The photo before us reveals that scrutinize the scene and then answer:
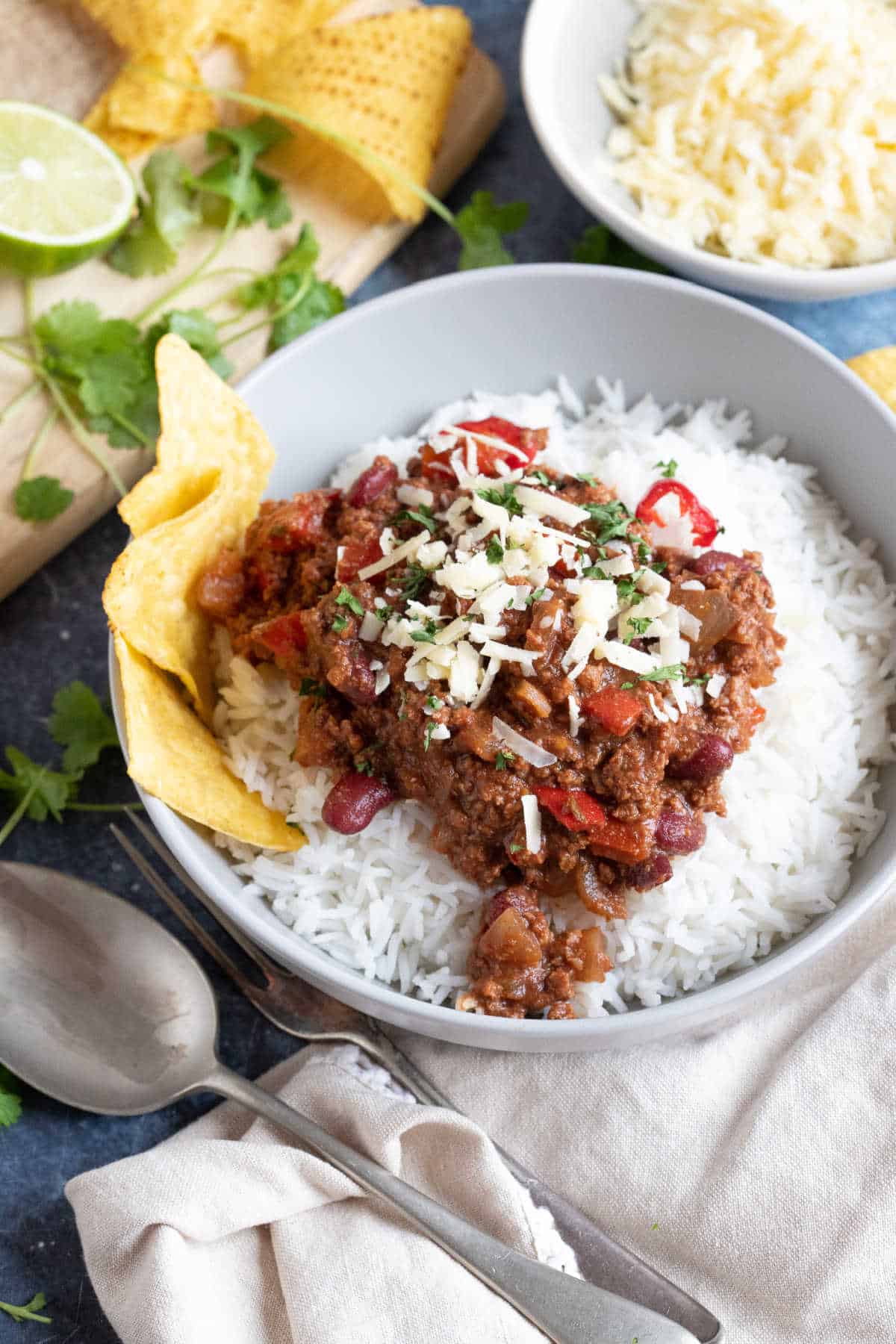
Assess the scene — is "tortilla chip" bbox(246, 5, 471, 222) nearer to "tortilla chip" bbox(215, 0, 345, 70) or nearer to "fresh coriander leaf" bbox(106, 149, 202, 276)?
"tortilla chip" bbox(215, 0, 345, 70)

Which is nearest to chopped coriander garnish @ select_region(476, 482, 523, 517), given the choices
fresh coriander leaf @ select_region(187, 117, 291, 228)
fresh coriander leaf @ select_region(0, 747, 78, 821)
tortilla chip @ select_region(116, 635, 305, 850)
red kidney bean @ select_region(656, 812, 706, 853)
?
red kidney bean @ select_region(656, 812, 706, 853)

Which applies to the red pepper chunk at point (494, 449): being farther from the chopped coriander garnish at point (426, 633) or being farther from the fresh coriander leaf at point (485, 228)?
the fresh coriander leaf at point (485, 228)

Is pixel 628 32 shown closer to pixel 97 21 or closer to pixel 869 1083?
pixel 97 21

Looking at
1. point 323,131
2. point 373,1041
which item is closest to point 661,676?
point 373,1041

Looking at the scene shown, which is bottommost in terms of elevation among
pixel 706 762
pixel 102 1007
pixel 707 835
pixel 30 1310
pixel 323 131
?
pixel 30 1310

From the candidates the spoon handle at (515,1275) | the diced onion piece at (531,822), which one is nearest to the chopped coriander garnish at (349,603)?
the diced onion piece at (531,822)

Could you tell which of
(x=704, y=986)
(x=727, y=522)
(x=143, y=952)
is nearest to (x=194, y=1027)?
(x=143, y=952)

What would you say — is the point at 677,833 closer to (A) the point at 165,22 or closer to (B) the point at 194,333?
(B) the point at 194,333
